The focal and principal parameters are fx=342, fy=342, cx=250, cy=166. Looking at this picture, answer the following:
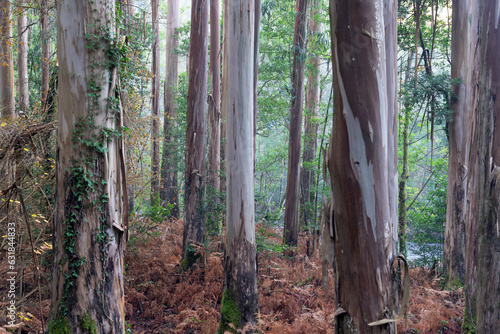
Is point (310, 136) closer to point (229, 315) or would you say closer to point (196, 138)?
point (196, 138)

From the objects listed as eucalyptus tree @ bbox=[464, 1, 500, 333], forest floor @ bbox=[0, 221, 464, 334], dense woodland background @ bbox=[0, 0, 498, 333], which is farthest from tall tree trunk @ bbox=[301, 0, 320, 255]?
eucalyptus tree @ bbox=[464, 1, 500, 333]

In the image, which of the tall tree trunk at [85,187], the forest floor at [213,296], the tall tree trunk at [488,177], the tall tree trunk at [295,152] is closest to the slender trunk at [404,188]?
the forest floor at [213,296]

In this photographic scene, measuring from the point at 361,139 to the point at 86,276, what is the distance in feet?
10.5

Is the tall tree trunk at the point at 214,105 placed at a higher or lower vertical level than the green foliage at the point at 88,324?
higher

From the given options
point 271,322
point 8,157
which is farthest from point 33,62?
point 271,322

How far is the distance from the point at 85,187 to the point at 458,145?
838cm

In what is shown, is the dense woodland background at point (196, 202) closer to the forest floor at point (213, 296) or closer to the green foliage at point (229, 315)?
the forest floor at point (213, 296)

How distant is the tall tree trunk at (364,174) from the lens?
2262 millimetres

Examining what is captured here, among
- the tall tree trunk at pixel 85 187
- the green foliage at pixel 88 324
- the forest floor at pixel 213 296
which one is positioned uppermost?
the tall tree trunk at pixel 85 187

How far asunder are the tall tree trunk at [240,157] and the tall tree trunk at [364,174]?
365cm

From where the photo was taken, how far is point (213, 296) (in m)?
7.45

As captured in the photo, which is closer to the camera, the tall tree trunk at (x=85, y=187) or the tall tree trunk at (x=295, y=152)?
the tall tree trunk at (x=85, y=187)

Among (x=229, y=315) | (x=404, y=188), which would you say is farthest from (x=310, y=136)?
(x=229, y=315)

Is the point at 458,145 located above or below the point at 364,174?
above
